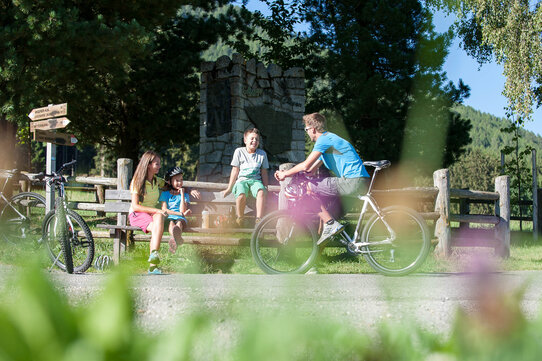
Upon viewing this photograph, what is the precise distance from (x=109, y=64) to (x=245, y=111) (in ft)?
11.1

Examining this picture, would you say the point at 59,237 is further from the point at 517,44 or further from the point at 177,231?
the point at 517,44

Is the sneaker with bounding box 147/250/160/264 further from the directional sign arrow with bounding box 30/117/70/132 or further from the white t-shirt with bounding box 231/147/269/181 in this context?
the directional sign arrow with bounding box 30/117/70/132

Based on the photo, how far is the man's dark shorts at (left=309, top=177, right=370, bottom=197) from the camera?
5.65 meters

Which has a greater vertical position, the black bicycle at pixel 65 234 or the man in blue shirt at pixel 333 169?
the man in blue shirt at pixel 333 169

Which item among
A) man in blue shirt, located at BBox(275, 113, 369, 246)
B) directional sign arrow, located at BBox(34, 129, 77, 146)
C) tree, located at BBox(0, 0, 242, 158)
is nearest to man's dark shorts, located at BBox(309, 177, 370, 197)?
man in blue shirt, located at BBox(275, 113, 369, 246)

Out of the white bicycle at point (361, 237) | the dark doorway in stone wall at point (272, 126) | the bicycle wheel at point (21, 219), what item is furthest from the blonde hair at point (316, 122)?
the dark doorway in stone wall at point (272, 126)

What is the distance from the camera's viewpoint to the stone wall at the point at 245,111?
13.3 metres

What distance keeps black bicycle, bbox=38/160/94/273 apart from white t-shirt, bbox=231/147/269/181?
2.31m

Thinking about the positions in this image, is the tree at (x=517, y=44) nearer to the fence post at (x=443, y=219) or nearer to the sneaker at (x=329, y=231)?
the fence post at (x=443, y=219)

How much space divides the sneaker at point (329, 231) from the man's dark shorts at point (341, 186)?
1.07 feet

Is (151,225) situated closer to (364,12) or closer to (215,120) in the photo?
(215,120)

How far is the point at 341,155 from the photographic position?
18.4 ft

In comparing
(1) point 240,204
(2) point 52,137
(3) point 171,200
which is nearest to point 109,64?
(2) point 52,137

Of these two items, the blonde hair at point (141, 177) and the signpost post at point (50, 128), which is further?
the signpost post at point (50, 128)
